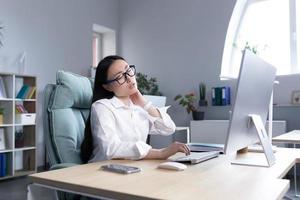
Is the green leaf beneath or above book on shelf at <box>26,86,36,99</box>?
beneath

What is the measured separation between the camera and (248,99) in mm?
1185

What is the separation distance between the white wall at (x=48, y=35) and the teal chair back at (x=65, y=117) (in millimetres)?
2678

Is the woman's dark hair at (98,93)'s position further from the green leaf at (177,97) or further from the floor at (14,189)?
the green leaf at (177,97)

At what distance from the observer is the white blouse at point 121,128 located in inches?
50.9

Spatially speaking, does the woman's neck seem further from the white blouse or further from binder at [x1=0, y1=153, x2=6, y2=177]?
binder at [x1=0, y1=153, x2=6, y2=177]

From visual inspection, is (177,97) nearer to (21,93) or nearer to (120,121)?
(21,93)

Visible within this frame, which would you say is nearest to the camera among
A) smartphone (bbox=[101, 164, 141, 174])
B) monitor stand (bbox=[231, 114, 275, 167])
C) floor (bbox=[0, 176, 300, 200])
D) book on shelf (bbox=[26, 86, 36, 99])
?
smartphone (bbox=[101, 164, 141, 174])

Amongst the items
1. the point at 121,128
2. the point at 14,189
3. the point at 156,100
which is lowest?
the point at 14,189

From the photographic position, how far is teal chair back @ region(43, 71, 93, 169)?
1.48 meters

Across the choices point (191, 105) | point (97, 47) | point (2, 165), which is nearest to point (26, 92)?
point (2, 165)

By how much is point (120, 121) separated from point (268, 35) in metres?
3.58

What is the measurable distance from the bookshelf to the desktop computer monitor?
3141 mm

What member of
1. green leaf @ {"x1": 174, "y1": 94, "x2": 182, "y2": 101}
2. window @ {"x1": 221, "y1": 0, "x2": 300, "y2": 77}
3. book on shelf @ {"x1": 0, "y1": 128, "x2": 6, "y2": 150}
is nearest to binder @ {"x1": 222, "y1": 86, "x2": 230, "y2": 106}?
window @ {"x1": 221, "y1": 0, "x2": 300, "y2": 77}

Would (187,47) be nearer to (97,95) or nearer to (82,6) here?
(82,6)
